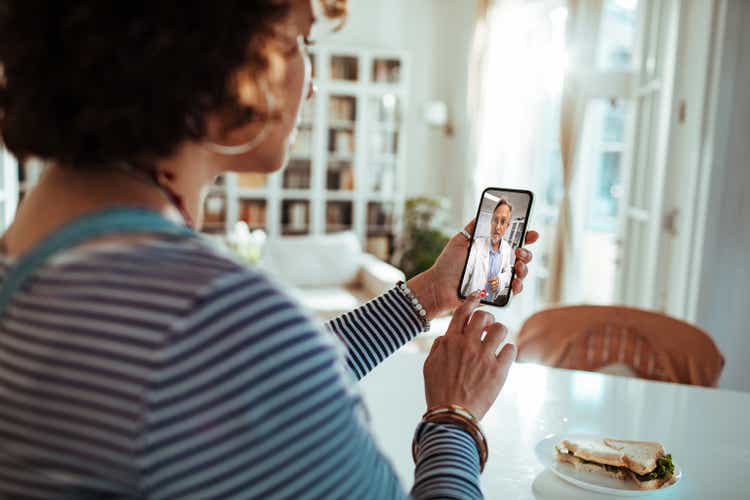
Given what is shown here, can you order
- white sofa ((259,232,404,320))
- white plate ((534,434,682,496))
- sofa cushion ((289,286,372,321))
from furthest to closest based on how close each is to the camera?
white sofa ((259,232,404,320))
sofa cushion ((289,286,372,321))
white plate ((534,434,682,496))

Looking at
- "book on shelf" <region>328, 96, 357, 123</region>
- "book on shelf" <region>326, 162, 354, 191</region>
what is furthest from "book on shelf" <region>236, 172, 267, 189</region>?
"book on shelf" <region>328, 96, 357, 123</region>

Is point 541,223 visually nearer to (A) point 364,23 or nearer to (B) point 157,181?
(A) point 364,23

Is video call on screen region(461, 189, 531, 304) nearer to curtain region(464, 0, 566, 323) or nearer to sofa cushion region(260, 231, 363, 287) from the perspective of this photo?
curtain region(464, 0, 566, 323)

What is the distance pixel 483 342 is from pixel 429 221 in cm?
466

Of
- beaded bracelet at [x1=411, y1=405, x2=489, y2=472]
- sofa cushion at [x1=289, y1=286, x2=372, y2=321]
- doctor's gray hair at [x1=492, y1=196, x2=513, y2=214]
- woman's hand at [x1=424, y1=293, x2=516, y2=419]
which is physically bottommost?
sofa cushion at [x1=289, y1=286, x2=372, y2=321]

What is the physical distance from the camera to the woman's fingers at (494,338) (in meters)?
0.73

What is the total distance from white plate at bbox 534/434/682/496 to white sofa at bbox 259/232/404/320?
3.51 metres

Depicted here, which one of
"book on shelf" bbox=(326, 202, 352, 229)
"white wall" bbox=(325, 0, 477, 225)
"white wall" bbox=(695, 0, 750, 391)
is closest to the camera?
"white wall" bbox=(695, 0, 750, 391)

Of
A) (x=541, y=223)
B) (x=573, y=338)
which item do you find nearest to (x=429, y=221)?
(x=541, y=223)

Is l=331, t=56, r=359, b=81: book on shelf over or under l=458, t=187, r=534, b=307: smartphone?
over

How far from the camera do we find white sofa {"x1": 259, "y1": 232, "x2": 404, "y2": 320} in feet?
15.3

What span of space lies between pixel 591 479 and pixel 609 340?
0.85 m

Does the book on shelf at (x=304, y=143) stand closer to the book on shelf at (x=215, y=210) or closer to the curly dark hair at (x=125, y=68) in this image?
the book on shelf at (x=215, y=210)

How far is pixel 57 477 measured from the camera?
45 centimetres
